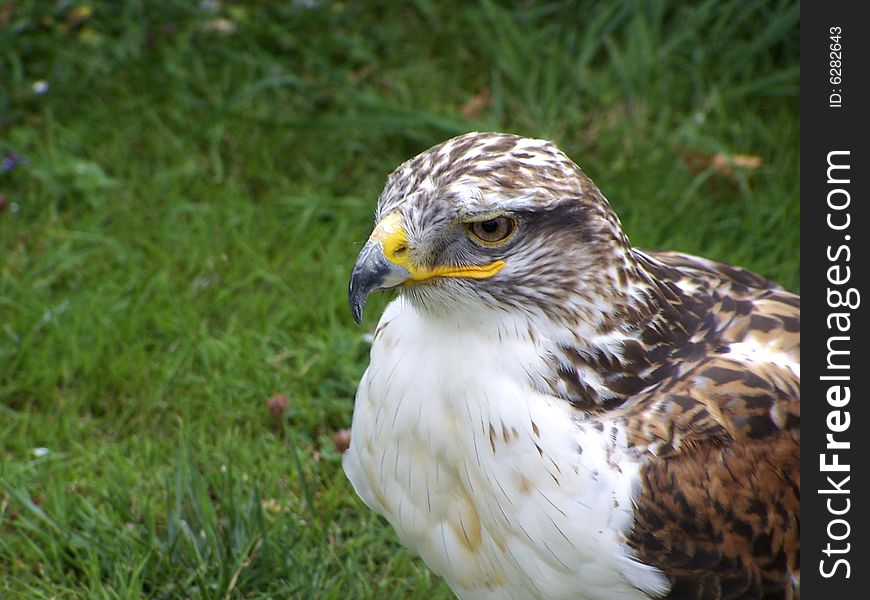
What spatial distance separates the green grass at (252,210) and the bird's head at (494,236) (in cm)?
122

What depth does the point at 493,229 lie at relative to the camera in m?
2.81

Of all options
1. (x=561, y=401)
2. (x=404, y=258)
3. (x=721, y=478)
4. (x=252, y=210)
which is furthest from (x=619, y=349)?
(x=252, y=210)

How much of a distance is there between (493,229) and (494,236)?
16 mm

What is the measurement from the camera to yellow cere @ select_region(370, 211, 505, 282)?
9.05ft

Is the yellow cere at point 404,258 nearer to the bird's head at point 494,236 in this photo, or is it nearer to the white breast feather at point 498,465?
the bird's head at point 494,236

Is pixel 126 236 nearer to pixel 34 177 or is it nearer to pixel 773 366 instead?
pixel 34 177

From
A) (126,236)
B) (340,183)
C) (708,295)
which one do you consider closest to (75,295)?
(126,236)

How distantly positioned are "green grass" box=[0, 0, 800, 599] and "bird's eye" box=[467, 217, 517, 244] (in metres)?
1.30

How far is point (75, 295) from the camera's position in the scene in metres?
4.77

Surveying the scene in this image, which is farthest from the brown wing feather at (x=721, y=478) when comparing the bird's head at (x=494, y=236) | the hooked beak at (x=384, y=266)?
the hooked beak at (x=384, y=266)

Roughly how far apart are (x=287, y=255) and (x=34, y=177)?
1.10 metres

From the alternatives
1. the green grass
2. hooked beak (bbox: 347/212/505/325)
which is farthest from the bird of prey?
the green grass

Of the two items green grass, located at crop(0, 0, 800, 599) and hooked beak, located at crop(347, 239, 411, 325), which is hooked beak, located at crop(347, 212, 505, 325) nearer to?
hooked beak, located at crop(347, 239, 411, 325)

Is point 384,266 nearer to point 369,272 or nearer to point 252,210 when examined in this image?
point 369,272
